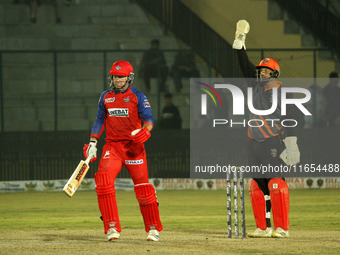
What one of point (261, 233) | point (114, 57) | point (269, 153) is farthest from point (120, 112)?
point (114, 57)

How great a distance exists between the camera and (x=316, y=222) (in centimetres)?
1412

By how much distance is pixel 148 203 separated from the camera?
11.5m

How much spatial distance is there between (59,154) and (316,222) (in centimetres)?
840

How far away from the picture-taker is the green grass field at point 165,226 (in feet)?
35.3

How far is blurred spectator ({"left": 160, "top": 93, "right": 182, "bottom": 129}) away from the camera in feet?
70.6

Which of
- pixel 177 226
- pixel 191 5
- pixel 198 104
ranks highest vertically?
pixel 191 5

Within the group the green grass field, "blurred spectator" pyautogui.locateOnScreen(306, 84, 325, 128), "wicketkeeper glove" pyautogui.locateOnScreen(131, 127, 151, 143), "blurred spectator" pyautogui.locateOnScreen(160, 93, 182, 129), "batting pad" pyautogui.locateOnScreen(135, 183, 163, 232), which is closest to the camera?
the green grass field

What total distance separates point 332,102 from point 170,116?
389 cm

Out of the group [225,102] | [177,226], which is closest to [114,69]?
[177,226]

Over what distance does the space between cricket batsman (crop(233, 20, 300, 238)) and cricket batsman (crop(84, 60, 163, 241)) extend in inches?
54.5

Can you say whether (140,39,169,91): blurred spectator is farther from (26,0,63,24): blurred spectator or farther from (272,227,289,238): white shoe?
(272,227,289,238): white shoe

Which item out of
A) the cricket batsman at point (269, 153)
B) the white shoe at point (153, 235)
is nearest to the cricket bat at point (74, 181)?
the white shoe at point (153, 235)

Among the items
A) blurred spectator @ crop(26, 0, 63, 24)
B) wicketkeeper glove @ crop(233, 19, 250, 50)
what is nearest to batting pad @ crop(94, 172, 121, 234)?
wicketkeeper glove @ crop(233, 19, 250, 50)

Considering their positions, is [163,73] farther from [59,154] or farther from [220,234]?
[220,234]
